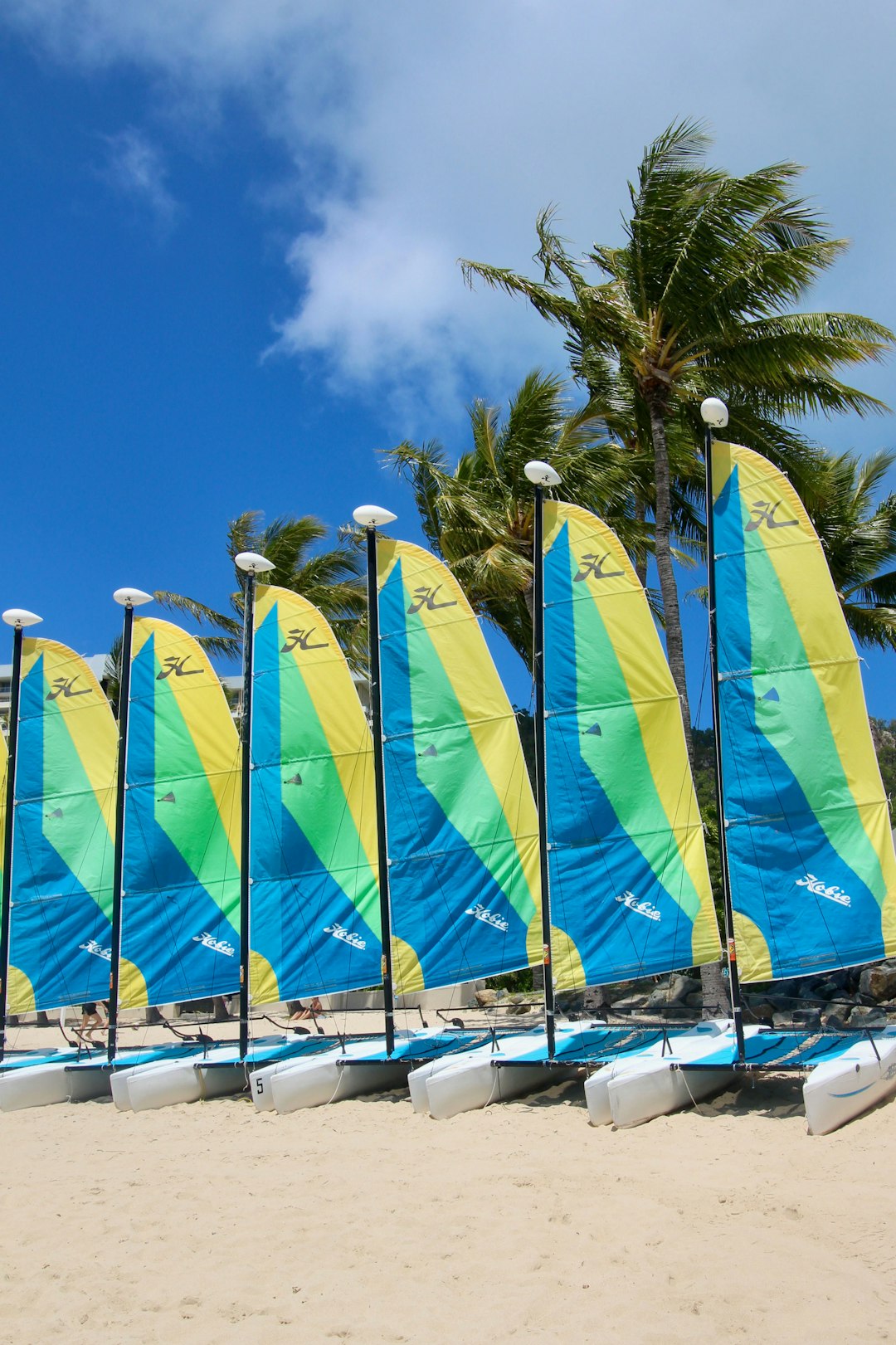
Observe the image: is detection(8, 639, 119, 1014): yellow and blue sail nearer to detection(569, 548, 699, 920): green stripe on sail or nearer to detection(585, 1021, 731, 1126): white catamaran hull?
detection(569, 548, 699, 920): green stripe on sail

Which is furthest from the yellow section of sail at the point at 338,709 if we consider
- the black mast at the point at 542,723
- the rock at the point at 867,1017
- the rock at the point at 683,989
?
the rock at the point at 683,989

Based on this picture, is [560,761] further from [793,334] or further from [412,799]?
[793,334]

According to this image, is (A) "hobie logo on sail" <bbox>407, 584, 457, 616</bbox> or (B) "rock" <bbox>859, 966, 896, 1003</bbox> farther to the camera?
(B) "rock" <bbox>859, 966, 896, 1003</bbox>

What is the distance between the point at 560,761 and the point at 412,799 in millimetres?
1962

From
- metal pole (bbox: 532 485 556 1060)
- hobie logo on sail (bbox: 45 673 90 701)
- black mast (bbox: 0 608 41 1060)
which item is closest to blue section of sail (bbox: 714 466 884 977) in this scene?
metal pole (bbox: 532 485 556 1060)

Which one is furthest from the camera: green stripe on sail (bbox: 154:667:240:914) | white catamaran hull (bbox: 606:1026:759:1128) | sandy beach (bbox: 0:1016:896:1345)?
green stripe on sail (bbox: 154:667:240:914)

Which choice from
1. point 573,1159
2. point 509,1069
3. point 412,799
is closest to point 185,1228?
point 573,1159

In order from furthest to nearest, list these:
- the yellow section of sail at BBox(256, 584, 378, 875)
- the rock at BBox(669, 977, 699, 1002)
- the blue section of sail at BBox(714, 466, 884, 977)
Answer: the rock at BBox(669, 977, 699, 1002)
the yellow section of sail at BBox(256, 584, 378, 875)
the blue section of sail at BBox(714, 466, 884, 977)

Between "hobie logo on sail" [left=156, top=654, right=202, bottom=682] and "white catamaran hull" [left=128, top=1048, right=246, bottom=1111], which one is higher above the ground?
"hobie logo on sail" [left=156, top=654, right=202, bottom=682]

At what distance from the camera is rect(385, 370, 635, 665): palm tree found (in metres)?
18.1

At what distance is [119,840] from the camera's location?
14492 mm

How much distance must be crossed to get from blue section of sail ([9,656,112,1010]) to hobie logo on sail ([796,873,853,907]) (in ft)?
32.3

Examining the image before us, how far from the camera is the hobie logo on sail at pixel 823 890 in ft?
33.6

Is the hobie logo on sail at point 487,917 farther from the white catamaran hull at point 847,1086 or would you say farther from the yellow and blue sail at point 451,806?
the white catamaran hull at point 847,1086
